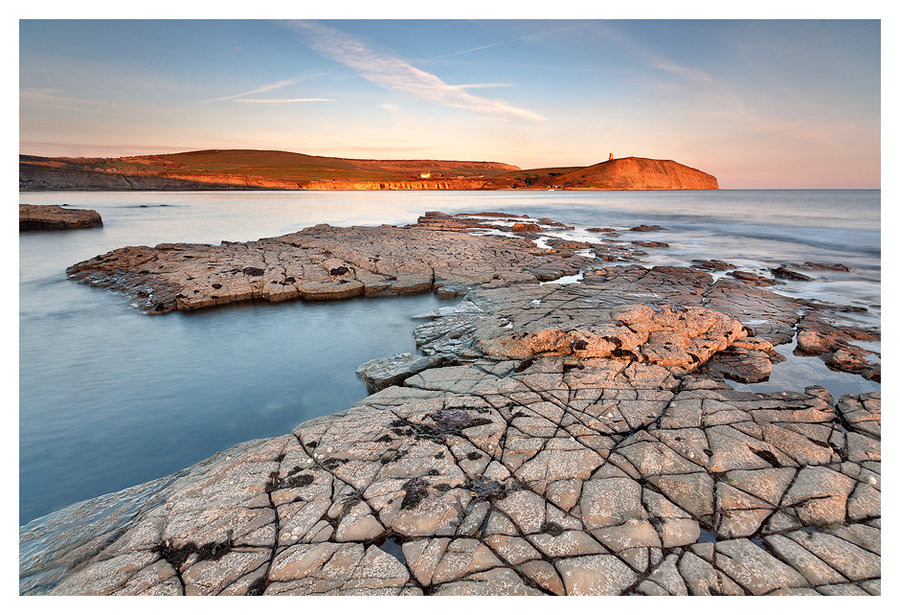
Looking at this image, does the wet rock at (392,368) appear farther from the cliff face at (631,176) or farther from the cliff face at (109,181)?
the cliff face at (631,176)

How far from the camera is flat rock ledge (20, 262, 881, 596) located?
245 cm

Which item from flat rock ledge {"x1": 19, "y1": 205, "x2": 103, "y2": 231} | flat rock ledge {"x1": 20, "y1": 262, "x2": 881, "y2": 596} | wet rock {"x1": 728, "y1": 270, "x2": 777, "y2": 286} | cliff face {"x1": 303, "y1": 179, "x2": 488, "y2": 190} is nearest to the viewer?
flat rock ledge {"x1": 20, "y1": 262, "x2": 881, "y2": 596}

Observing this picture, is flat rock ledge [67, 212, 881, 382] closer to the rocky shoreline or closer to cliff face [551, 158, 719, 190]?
the rocky shoreline

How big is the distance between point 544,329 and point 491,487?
3.29m

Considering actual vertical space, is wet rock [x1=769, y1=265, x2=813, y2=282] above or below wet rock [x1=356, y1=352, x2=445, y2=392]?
above

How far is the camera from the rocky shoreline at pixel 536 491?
2.47 meters

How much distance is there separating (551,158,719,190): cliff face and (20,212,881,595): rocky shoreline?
369 ft

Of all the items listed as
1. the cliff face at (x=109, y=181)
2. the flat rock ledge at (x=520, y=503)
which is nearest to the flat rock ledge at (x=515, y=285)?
the flat rock ledge at (x=520, y=503)

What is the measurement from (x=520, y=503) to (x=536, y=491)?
0.69ft

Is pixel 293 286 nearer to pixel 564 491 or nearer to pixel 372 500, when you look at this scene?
pixel 372 500

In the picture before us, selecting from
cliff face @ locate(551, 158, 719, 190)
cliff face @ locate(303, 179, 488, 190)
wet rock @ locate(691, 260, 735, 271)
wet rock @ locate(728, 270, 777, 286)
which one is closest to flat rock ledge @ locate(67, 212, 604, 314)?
wet rock @ locate(691, 260, 735, 271)

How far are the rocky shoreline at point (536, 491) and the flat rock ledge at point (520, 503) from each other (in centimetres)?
1

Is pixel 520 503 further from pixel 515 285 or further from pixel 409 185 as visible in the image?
pixel 409 185
